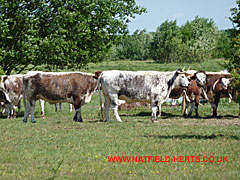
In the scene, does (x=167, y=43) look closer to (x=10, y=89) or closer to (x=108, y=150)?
(x=10, y=89)

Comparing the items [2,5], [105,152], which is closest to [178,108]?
[2,5]

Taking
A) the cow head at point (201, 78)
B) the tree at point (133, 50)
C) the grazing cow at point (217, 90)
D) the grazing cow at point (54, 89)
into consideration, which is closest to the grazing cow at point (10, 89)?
the grazing cow at point (54, 89)

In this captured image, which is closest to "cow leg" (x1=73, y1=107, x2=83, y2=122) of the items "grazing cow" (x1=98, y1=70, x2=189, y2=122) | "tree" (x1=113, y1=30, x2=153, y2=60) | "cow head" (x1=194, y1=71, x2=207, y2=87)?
"grazing cow" (x1=98, y1=70, x2=189, y2=122)

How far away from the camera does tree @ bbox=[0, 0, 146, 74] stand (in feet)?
66.9

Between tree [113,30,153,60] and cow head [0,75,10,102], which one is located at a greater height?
tree [113,30,153,60]

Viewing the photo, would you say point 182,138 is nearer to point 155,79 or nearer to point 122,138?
point 122,138

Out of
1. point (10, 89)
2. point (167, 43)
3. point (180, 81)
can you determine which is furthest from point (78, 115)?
point (167, 43)

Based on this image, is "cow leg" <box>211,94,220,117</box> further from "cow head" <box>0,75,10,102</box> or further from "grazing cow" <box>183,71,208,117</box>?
"cow head" <box>0,75,10,102</box>

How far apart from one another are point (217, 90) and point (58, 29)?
356 inches

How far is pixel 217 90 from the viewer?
19.9 meters

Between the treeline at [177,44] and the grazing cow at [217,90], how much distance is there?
4705 cm

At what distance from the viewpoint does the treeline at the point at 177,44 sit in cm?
8094

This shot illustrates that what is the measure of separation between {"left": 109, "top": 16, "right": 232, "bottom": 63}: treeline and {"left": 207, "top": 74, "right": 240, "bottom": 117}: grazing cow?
4705cm

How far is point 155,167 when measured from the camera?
8.32 meters
